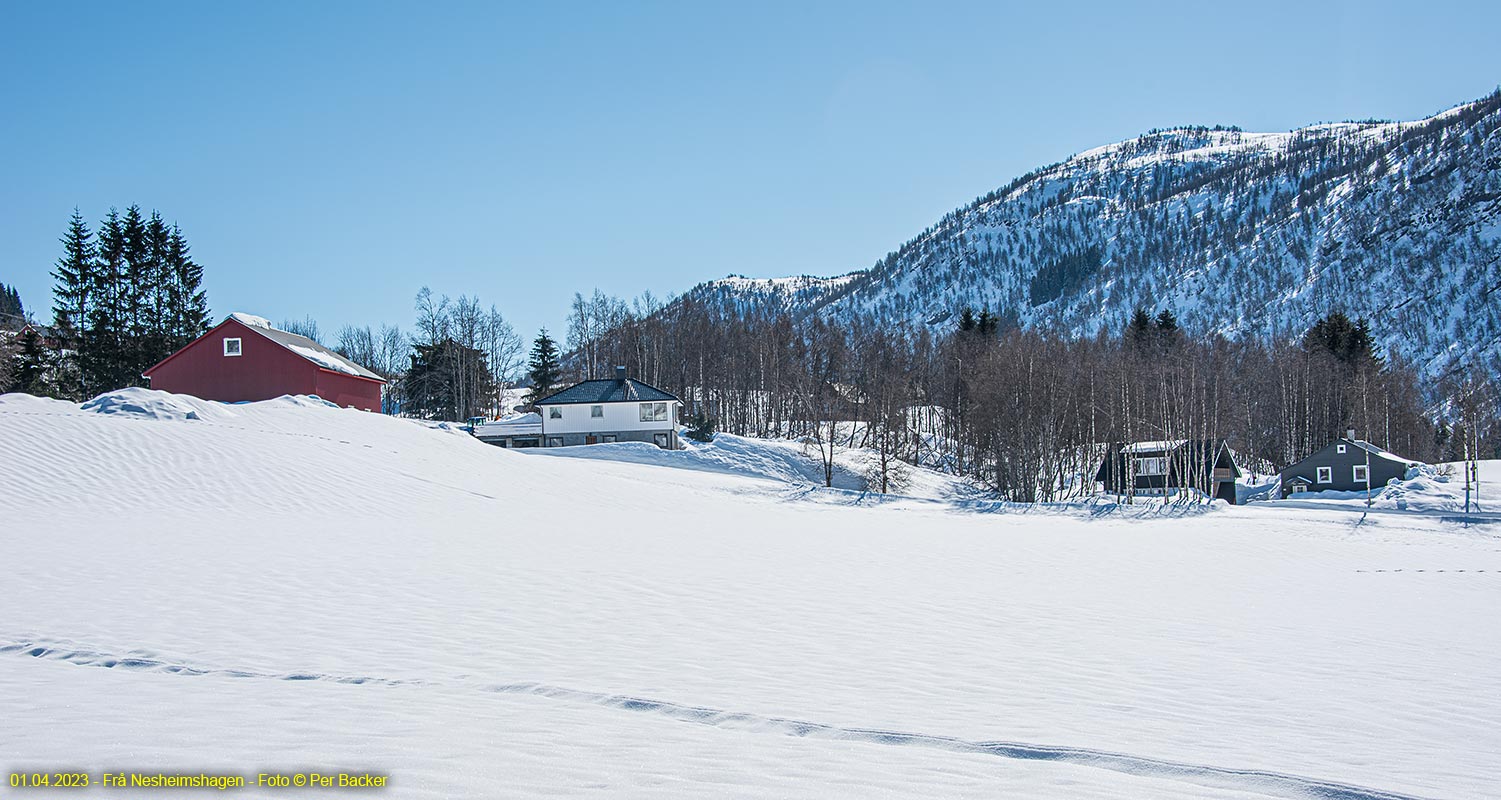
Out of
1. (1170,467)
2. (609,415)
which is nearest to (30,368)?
(609,415)

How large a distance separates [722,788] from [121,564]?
11.6 m

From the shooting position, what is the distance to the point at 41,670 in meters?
6.55

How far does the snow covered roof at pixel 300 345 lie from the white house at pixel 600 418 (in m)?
11.8

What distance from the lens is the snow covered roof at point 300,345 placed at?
44.2m

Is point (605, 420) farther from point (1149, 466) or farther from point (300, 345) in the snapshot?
point (1149, 466)

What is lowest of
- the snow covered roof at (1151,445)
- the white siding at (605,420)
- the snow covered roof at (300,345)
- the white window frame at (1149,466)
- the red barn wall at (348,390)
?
the white window frame at (1149,466)

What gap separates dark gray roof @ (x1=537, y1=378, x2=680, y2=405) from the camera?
5606 centimetres

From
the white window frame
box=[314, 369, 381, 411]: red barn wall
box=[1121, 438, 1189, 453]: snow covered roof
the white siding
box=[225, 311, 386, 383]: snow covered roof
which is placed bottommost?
the white window frame

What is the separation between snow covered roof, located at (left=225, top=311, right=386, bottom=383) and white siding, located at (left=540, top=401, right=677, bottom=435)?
12420 mm

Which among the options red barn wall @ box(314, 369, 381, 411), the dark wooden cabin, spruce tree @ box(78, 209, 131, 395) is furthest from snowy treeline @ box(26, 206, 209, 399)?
the dark wooden cabin

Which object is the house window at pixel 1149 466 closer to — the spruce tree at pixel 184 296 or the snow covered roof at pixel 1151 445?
the snow covered roof at pixel 1151 445

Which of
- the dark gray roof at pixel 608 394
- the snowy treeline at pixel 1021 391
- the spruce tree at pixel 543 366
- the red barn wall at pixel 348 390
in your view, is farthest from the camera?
the spruce tree at pixel 543 366

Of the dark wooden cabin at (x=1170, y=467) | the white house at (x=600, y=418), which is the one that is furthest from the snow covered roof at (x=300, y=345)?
the dark wooden cabin at (x=1170, y=467)

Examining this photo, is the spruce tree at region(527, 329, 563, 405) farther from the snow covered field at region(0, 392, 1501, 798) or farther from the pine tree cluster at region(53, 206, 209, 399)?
the snow covered field at region(0, 392, 1501, 798)
